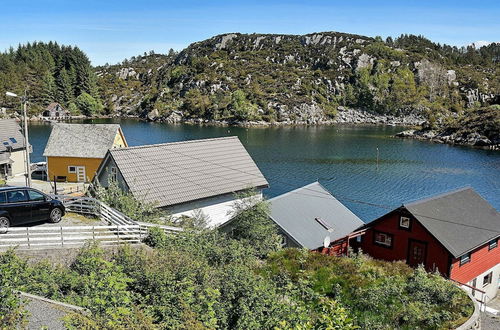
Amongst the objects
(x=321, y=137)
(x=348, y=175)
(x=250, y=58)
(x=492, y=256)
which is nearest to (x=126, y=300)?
(x=492, y=256)

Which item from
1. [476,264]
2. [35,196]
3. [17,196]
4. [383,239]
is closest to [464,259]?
[476,264]

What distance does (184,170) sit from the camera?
2869 cm

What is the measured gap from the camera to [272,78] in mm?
159875

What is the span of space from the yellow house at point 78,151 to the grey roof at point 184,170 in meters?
11.5

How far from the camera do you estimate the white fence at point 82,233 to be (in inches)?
564

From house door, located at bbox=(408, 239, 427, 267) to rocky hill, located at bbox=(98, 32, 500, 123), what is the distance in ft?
362

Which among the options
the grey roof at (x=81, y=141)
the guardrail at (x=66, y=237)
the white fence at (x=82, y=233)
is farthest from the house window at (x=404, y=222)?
the grey roof at (x=81, y=141)

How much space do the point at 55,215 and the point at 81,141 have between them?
23.4m

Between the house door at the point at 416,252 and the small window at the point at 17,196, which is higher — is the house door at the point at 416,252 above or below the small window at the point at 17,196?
below

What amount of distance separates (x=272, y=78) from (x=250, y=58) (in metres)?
22.7

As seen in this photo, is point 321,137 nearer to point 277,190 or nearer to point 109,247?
point 277,190

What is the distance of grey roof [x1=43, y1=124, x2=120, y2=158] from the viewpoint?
38562 millimetres

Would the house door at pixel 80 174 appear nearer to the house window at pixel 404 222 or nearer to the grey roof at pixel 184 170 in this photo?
the grey roof at pixel 184 170

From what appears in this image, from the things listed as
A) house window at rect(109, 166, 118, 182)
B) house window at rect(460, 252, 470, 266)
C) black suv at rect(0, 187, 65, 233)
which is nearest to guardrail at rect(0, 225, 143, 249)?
black suv at rect(0, 187, 65, 233)
